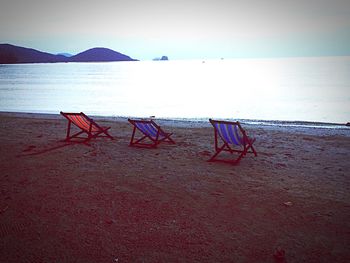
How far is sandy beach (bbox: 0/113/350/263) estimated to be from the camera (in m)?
3.18

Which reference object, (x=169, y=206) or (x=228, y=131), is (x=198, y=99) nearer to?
(x=228, y=131)

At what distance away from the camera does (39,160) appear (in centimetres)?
639

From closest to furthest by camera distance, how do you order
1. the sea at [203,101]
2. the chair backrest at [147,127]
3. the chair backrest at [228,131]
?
the chair backrest at [228,131] → the chair backrest at [147,127] → the sea at [203,101]

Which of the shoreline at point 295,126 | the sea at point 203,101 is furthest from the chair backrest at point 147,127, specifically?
the sea at point 203,101

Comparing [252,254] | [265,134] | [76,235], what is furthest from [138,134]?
[252,254]

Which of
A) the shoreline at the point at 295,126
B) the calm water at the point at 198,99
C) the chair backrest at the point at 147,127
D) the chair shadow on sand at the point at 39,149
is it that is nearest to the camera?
the chair shadow on sand at the point at 39,149

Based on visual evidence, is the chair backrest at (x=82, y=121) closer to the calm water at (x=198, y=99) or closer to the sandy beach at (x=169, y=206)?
the sandy beach at (x=169, y=206)

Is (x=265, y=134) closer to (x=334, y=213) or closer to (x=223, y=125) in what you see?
(x=223, y=125)

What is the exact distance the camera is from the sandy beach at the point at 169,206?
10.4 feet

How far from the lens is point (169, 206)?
423 cm

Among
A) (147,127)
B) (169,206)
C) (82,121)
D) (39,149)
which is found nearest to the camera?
(169,206)

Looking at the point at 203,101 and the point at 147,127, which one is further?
the point at 203,101

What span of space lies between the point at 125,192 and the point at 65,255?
174cm

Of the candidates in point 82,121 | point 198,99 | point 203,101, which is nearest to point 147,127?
point 82,121
